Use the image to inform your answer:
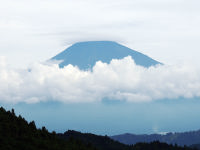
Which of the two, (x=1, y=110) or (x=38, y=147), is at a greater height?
(x=1, y=110)

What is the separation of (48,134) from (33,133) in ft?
28.2

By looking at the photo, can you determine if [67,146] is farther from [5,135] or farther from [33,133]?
[5,135]

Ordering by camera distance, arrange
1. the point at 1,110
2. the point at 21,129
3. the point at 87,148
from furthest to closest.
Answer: the point at 1,110, the point at 87,148, the point at 21,129

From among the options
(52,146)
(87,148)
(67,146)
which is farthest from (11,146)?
(87,148)

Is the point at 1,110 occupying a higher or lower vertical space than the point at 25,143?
higher

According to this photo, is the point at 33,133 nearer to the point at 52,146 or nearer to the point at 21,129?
the point at 21,129

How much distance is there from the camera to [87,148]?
4186 inches

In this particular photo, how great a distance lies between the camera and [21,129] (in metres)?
98.4

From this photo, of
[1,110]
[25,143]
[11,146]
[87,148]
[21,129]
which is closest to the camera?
[11,146]

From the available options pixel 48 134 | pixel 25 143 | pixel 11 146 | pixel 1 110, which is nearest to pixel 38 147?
pixel 25 143

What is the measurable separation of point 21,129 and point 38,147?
37.5 ft

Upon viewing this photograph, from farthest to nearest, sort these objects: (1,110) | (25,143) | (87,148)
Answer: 1. (1,110)
2. (87,148)
3. (25,143)

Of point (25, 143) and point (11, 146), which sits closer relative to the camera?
point (11, 146)

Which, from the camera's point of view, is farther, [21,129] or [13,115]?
[13,115]
